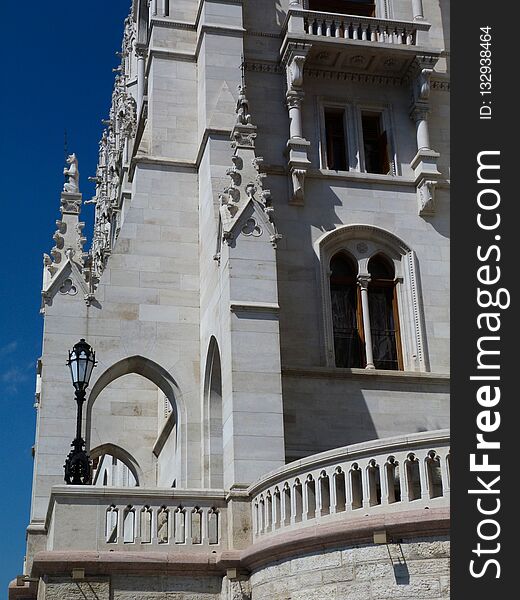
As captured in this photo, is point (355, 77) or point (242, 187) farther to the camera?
point (355, 77)

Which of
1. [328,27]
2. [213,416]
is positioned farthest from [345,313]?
[328,27]

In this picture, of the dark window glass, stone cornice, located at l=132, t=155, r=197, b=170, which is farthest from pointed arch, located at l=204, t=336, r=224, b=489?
stone cornice, located at l=132, t=155, r=197, b=170

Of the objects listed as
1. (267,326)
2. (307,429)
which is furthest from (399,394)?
(267,326)

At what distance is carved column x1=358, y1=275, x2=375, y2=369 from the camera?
25.1 m

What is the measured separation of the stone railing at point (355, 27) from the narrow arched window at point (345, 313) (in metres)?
6.13

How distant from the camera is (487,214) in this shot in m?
13.1

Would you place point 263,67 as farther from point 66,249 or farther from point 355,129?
point 66,249

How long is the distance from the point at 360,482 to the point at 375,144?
1331 cm

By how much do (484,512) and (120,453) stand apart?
64.3 ft

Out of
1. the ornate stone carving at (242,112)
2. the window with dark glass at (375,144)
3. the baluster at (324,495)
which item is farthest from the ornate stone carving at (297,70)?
the baluster at (324,495)

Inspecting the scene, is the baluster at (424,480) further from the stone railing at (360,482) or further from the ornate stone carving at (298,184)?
the ornate stone carving at (298,184)

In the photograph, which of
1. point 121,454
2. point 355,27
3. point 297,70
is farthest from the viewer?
point 121,454

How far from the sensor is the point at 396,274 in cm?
2628

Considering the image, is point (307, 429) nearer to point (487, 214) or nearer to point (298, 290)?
point (298, 290)
